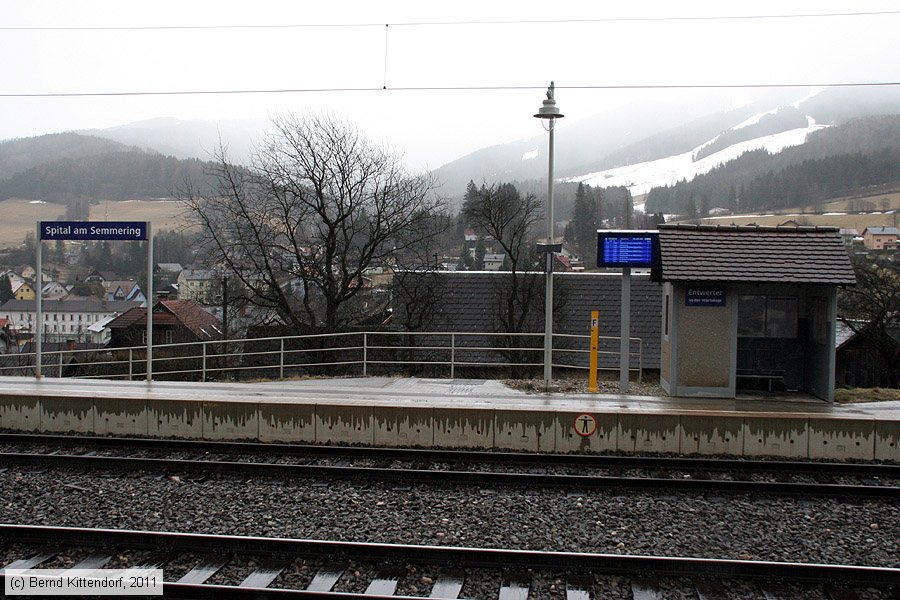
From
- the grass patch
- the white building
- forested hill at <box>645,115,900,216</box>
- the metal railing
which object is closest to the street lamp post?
the grass patch

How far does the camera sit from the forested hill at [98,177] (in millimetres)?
57841

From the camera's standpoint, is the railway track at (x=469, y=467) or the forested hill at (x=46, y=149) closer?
the railway track at (x=469, y=467)

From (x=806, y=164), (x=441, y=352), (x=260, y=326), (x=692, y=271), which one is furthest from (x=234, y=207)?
(x=806, y=164)

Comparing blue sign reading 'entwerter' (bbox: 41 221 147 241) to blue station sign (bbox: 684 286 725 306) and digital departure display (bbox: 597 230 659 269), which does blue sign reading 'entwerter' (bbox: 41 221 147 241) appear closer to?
digital departure display (bbox: 597 230 659 269)

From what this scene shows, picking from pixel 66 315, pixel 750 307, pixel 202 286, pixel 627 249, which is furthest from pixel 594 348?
pixel 66 315

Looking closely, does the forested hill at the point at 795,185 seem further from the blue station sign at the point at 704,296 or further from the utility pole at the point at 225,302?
the blue station sign at the point at 704,296

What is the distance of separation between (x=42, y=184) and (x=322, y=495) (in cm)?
6401

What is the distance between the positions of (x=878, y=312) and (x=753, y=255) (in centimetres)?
2122

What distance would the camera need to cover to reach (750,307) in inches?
538

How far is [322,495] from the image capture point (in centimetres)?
850

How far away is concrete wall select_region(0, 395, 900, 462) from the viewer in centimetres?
1038

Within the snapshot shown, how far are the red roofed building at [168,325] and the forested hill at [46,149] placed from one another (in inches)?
1438

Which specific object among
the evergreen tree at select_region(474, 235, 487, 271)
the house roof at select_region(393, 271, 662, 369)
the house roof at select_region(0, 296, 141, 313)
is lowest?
the house roof at select_region(0, 296, 141, 313)

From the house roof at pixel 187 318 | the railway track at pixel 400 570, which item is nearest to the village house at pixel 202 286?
the house roof at pixel 187 318
